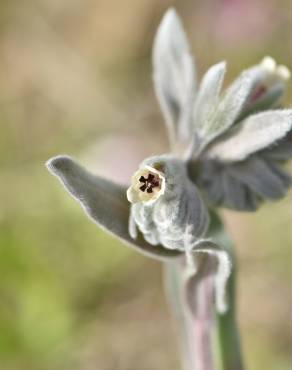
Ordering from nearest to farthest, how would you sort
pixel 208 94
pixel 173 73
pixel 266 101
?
pixel 208 94, pixel 266 101, pixel 173 73

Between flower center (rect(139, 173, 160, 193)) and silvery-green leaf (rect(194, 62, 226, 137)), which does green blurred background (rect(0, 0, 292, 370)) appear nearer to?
silvery-green leaf (rect(194, 62, 226, 137))

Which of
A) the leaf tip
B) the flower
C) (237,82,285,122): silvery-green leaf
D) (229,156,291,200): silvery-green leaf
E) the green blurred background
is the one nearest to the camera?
the leaf tip

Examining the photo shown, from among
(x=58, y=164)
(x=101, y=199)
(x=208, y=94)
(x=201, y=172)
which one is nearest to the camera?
(x=58, y=164)

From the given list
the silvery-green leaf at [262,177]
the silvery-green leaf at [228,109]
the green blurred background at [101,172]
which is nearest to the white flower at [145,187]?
the silvery-green leaf at [228,109]

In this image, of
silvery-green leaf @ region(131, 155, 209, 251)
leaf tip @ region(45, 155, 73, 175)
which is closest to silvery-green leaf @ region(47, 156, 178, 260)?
leaf tip @ region(45, 155, 73, 175)

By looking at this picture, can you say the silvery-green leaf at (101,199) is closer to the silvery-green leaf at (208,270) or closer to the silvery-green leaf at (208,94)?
the silvery-green leaf at (208,270)

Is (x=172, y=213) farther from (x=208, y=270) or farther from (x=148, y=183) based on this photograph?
Result: (x=208, y=270)

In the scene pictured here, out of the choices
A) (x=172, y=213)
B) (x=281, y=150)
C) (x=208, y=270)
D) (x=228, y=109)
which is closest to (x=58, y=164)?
(x=172, y=213)
